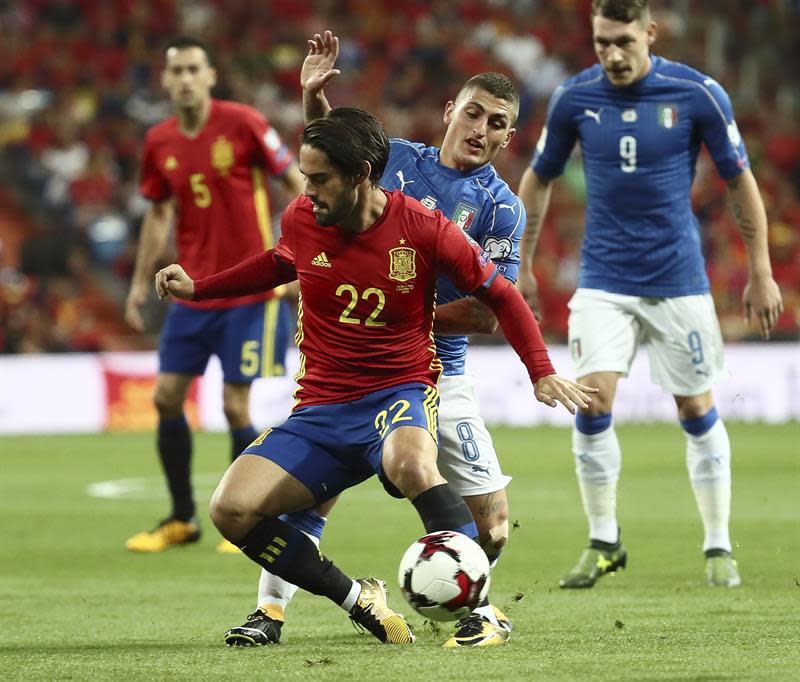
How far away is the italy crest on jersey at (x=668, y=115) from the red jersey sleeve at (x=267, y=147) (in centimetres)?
240

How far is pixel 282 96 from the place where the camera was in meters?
22.4

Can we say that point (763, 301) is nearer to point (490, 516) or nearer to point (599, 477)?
point (599, 477)

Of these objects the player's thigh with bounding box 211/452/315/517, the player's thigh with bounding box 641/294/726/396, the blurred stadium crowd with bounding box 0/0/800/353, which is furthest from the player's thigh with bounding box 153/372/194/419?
the blurred stadium crowd with bounding box 0/0/800/353

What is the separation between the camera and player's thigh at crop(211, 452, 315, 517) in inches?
201

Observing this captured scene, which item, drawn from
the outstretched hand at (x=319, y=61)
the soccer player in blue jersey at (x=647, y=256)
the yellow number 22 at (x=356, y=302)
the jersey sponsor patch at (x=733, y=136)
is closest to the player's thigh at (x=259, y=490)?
the yellow number 22 at (x=356, y=302)

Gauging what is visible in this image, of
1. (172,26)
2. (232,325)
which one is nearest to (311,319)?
(232,325)

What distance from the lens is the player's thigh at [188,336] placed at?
28.3 ft

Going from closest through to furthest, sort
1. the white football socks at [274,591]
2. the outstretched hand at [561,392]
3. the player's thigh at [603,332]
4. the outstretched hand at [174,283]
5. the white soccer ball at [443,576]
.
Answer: the white soccer ball at [443,576]
the outstretched hand at [561,392]
the outstretched hand at [174,283]
the white football socks at [274,591]
the player's thigh at [603,332]

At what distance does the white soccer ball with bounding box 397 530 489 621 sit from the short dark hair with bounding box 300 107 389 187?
1194 millimetres

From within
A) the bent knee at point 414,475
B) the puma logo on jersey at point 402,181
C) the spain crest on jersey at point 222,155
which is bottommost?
the bent knee at point 414,475

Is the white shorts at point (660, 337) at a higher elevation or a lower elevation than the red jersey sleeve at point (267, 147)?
lower

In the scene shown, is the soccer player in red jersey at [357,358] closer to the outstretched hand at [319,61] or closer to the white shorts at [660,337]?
the outstretched hand at [319,61]

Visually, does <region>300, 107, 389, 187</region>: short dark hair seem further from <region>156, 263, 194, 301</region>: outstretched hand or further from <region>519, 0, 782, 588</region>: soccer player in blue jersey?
<region>519, 0, 782, 588</region>: soccer player in blue jersey

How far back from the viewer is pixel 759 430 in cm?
1597
